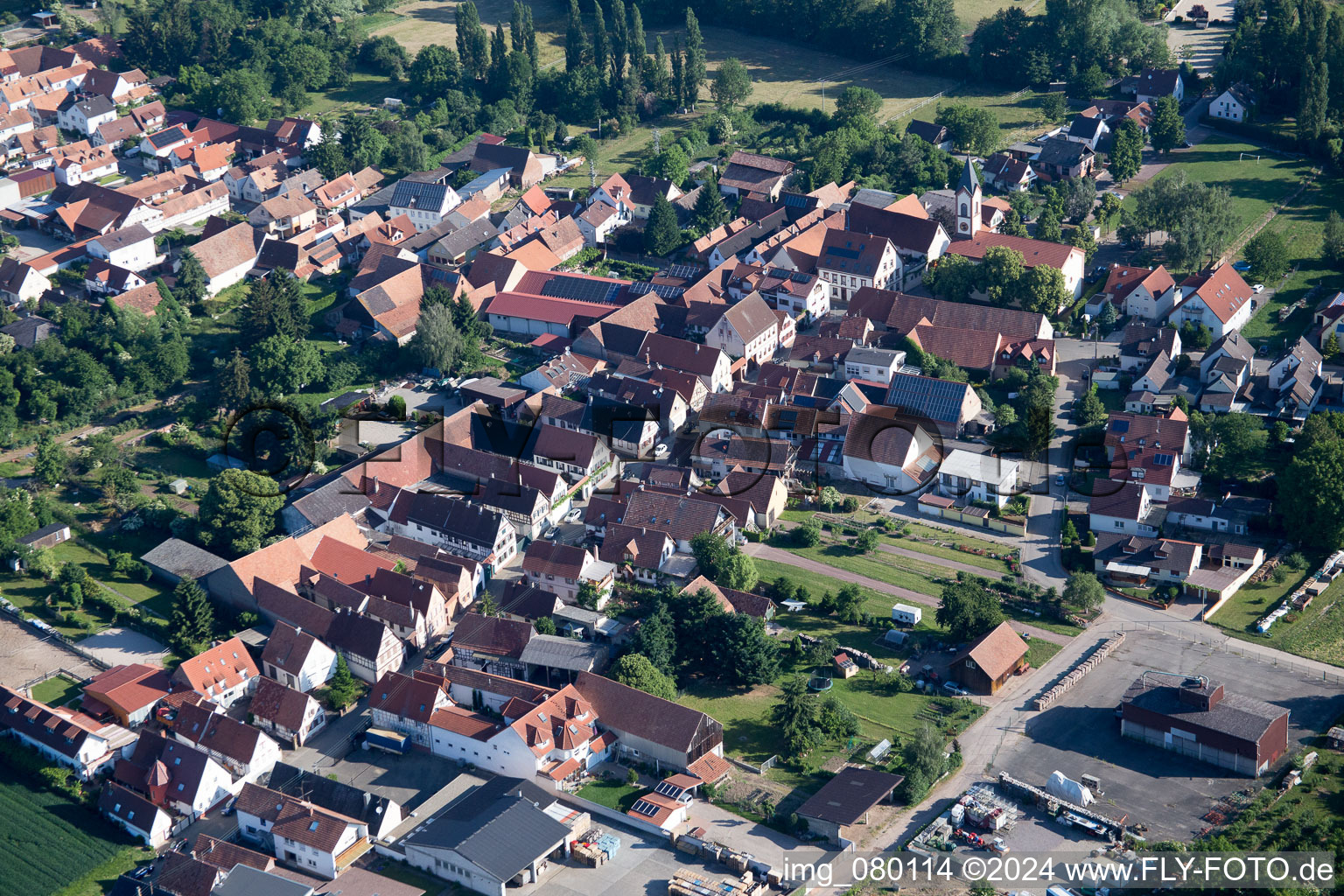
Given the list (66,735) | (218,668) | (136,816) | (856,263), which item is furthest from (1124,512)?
(66,735)

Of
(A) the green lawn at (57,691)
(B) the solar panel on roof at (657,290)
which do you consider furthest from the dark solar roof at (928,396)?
Result: (A) the green lawn at (57,691)

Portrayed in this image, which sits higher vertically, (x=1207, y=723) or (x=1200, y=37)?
(x=1200, y=37)

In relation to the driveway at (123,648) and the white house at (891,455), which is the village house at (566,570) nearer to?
the white house at (891,455)

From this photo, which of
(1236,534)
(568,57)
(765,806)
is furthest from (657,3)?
(765,806)

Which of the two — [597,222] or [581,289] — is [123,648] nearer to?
[581,289]

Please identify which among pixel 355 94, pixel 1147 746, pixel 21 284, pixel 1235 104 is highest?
pixel 1235 104

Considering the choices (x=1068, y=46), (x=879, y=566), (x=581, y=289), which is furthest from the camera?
(x=1068, y=46)
